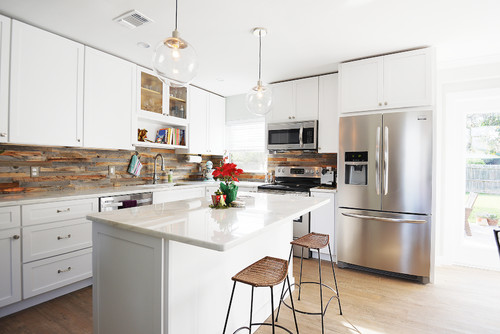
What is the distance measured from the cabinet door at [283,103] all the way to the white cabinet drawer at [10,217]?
322 cm

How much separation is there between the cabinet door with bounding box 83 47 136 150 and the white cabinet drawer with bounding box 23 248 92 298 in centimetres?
118

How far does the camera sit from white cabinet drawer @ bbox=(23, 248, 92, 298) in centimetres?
229

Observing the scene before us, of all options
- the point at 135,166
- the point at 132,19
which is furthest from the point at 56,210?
the point at 132,19

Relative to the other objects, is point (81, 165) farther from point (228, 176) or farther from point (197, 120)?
point (228, 176)

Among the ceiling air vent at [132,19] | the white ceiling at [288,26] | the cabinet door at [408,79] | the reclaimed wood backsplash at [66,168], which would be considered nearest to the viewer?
the white ceiling at [288,26]

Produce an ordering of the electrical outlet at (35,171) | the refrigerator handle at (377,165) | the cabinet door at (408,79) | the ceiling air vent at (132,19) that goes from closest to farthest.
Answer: the ceiling air vent at (132,19), the electrical outlet at (35,171), the cabinet door at (408,79), the refrigerator handle at (377,165)

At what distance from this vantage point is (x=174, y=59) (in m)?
1.58

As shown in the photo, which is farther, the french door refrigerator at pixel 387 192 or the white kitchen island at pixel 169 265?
the french door refrigerator at pixel 387 192

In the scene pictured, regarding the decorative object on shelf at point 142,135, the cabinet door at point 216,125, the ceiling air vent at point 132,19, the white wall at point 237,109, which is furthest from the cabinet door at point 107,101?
the white wall at point 237,109

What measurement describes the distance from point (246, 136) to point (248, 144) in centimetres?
16

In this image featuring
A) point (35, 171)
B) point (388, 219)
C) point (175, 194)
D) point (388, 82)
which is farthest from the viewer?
point (175, 194)

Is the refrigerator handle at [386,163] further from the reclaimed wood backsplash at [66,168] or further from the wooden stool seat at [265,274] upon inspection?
the reclaimed wood backsplash at [66,168]

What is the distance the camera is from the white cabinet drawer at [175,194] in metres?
3.41

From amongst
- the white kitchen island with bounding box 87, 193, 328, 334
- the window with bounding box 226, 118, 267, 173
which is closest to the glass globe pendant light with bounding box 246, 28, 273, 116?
the white kitchen island with bounding box 87, 193, 328, 334
